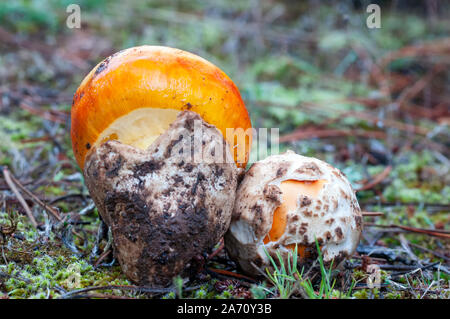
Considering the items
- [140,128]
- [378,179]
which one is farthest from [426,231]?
[140,128]

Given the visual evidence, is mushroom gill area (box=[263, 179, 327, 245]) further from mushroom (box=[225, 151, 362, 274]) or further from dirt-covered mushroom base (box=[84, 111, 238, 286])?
dirt-covered mushroom base (box=[84, 111, 238, 286])

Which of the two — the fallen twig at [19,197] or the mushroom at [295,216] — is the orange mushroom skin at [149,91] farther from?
the fallen twig at [19,197]

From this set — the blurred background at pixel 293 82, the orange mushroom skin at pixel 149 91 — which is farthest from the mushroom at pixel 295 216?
the blurred background at pixel 293 82

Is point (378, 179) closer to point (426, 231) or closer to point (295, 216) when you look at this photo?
point (426, 231)

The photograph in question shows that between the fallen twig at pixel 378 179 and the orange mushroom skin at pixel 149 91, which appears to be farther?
the fallen twig at pixel 378 179

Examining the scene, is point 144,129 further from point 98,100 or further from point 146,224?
point 146,224
